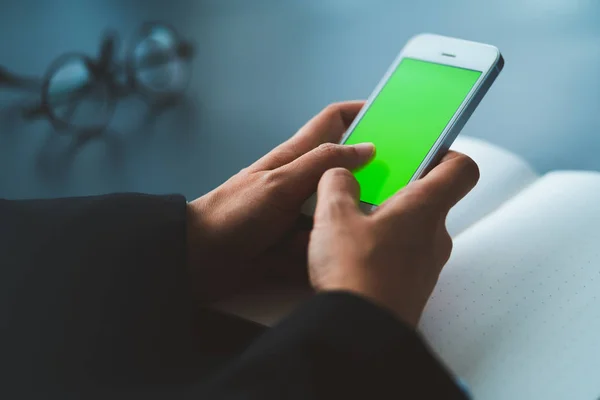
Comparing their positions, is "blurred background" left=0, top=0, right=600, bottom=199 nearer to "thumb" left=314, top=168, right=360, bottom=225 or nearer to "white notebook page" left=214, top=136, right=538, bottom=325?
"white notebook page" left=214, top=136, right=538, bottom=325

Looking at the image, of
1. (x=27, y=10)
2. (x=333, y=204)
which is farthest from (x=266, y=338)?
(x=27, y=10)

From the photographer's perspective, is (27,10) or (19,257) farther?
(27,10)

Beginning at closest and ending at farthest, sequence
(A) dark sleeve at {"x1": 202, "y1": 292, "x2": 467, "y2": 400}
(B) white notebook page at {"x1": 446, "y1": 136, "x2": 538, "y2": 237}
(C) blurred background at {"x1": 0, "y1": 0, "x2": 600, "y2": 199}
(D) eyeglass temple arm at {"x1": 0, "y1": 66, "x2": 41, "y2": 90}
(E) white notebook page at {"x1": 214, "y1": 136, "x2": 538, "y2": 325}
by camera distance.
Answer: (A) dark sleeve at {"x1": 202, "y1": 292, "x2": 467, "y2": 400} < (E) white notebook page at {"x1": 214, "y1": 136, "x2": 538, "y2": 325} < (B) white notebook page at {"x1": 446, "y1": 136, "x2": 538, "y2": 237} < (C) blurred background at {"x1": 0, "y1": 0, "x2": 600, "y2": 199} < (D) eyeglass temple arm at {"x1": 0, "y1": 66, "x2": 41, "y2": 90}

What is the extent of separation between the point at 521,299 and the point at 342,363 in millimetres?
168

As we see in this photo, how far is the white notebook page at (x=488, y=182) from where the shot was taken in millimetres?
496

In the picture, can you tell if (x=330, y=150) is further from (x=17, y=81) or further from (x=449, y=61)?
(x=17, y=81)

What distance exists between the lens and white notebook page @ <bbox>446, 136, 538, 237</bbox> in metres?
0.50

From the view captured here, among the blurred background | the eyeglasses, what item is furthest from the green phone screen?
the eyeglasses

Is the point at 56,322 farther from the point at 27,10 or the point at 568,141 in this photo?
the point at 27,10

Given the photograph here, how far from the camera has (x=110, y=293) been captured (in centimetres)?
34

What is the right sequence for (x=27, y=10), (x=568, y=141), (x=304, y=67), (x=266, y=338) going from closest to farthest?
(x=266, y=338)
(x=568, y=141)
(x=304, y=67)
(x=27, y=10)

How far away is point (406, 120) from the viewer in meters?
0.46

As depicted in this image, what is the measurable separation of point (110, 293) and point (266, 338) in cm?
10

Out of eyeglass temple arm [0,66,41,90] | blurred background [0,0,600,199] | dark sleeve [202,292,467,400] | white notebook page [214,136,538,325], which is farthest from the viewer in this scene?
eyeglass temple arm [0,66,41,90]
